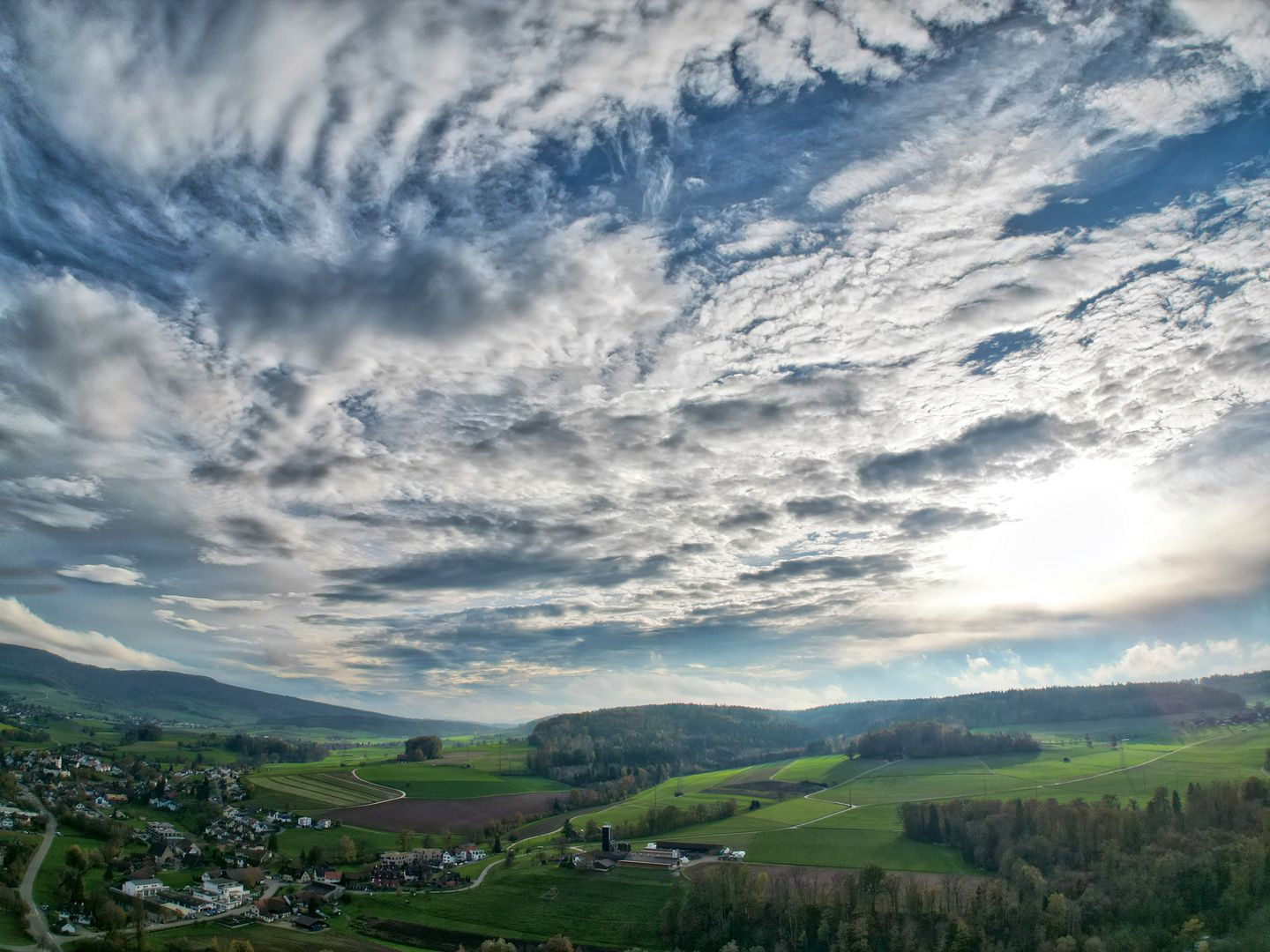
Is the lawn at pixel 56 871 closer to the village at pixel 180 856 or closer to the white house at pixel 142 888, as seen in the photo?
the village at pixel 180 856

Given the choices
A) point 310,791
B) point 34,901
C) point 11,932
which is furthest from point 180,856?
point 310,791

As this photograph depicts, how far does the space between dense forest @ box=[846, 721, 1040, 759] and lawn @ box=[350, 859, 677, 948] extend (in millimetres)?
103792

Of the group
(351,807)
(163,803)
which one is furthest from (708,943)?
(163,803)

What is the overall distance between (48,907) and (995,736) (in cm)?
16537

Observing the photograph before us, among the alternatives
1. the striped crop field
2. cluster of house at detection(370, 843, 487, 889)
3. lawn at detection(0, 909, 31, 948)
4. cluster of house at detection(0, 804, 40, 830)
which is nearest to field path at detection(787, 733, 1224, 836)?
cluster of house at detection(370, 843, 487, 889)

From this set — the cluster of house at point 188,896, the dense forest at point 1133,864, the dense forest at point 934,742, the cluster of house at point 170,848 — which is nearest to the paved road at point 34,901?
the cluster of house at point 188,896

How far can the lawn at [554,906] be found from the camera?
68188mm

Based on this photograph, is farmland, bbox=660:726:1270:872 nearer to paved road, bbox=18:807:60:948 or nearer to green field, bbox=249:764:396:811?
green field, bbox=249:764:396:811

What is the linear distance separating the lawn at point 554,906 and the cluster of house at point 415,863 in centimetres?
600

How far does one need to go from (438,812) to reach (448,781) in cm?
2618

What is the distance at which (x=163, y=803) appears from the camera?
111438 mm

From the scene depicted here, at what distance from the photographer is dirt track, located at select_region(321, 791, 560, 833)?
365 ft

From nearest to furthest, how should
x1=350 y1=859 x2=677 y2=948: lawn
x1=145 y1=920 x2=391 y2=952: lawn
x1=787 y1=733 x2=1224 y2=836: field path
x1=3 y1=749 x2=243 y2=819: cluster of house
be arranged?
x1=145 y1=920 x2=391 y2=952: lawn < x1=350 y1=859 x2=677 y2=948: lawn < x1=3 y1=749 x2=243 y2=819: cluster of house < x1=787 y1=733 x2=1224 y2=836: field path

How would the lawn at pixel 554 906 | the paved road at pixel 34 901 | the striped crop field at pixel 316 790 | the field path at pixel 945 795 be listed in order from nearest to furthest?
the paved road at pixel 34 901, the lawn at pixel 554 906, the field path at pixel 945 795, the striped crop field at pixel 316 790
